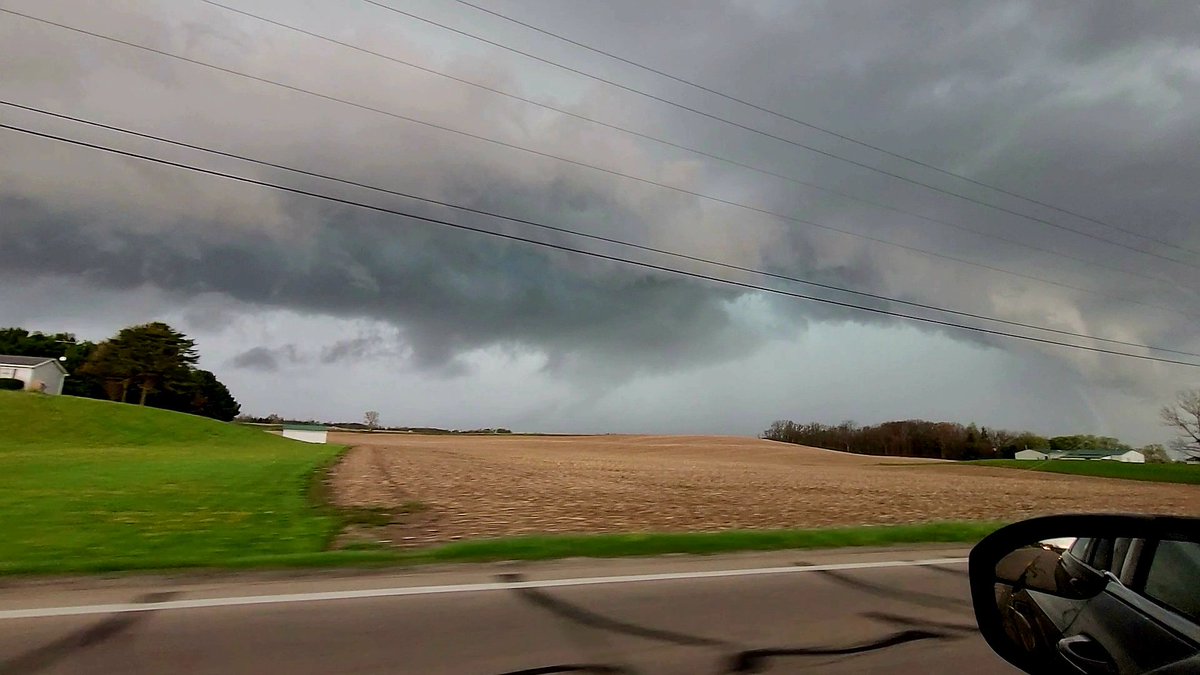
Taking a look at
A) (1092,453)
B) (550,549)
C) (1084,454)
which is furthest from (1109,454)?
(550,549)

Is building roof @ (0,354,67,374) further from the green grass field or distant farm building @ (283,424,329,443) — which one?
the green grass field

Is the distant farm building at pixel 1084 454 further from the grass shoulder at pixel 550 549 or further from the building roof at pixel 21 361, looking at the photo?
the building roof at pixel 21 361

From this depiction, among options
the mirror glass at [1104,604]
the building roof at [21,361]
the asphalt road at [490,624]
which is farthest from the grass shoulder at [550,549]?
the building roof at [21,361]

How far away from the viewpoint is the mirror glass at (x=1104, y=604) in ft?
5.80

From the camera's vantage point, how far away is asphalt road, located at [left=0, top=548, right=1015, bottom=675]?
481cm

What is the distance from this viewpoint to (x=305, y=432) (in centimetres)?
7819

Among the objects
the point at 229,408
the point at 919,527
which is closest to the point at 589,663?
the point at 919,527

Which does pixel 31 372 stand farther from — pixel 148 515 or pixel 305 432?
pixel 148 515

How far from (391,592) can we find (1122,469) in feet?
231

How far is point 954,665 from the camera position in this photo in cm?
511

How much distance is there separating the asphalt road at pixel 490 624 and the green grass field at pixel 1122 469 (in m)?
60.7

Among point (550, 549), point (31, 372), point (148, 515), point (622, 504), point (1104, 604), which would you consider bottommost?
point (550, 549)

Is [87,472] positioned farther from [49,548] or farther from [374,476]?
[49,548]

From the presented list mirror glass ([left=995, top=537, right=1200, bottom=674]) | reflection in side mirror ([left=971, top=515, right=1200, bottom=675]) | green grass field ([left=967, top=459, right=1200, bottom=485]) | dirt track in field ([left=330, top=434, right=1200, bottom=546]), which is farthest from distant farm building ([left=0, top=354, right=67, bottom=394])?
green grass field ([left=967, top=459, right=1200, bottom=485])
